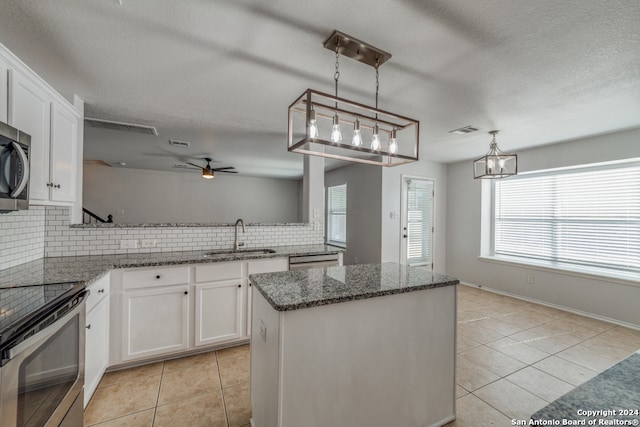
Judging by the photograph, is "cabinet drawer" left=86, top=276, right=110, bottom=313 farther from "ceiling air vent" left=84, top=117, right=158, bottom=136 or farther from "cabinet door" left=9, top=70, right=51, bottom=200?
"ceiling air vent" left=84, top=117, right=158, bottom=136

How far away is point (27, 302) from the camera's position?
1.34 meters

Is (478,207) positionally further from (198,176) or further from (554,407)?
(198,176)

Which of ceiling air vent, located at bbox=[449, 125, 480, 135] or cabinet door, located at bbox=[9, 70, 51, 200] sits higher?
ceiling air vent, located at bbox=[449, 125, 480, 135]

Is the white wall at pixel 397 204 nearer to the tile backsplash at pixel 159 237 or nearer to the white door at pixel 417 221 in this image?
the white door at pixel 417 221

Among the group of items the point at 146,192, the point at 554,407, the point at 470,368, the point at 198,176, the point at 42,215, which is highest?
the point at 198,176

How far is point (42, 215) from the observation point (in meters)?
2.50

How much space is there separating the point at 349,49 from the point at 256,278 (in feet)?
5.18

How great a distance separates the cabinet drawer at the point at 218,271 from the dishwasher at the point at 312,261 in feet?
1.89

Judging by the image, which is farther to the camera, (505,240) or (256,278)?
(505,240)

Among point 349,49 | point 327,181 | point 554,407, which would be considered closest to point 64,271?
point 349,49

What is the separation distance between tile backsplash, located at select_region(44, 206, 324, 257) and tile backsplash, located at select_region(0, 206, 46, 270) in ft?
0.26

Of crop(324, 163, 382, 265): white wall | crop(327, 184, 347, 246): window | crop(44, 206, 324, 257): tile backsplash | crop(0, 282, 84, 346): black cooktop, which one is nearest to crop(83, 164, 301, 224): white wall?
crop(327, 184, 347, 246): window

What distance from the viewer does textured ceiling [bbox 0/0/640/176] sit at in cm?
149

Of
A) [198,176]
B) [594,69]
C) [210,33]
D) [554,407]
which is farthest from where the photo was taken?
[198,176]
